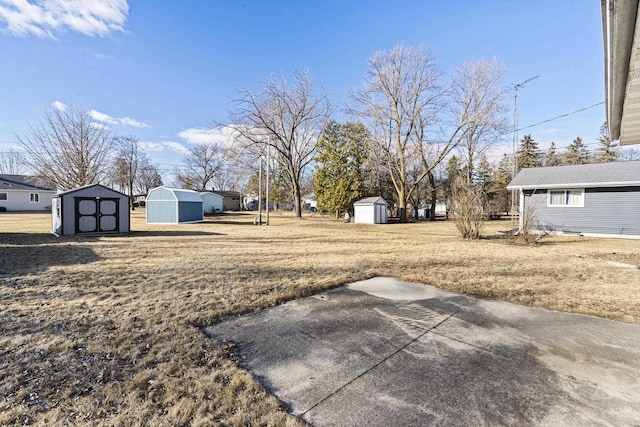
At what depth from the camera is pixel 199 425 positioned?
1.73 meters

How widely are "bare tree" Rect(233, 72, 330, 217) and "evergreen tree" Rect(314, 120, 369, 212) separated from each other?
156cm

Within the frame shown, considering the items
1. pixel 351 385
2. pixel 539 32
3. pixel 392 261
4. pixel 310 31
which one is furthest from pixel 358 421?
pixel 310 31

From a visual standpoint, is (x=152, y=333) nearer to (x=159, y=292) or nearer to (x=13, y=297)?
(x=159, y=292)

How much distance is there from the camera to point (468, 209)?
11336 millimetres

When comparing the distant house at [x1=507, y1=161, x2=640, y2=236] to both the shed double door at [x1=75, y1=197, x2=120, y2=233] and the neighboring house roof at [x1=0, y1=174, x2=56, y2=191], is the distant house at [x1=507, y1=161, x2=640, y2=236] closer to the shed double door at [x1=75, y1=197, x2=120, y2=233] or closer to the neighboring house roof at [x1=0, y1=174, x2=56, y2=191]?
the shed double door at [x1=75, y1=197, x2=120, y2=233]

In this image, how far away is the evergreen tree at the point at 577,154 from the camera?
35719 millimetres

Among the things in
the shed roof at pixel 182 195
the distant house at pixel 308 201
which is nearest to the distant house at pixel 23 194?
the shed roof at pixel 182 195

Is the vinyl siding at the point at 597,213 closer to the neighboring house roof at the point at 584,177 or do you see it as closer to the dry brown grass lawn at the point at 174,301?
the neighboring house roof at the point at 584,177

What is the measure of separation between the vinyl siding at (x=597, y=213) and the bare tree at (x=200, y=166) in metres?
40.4

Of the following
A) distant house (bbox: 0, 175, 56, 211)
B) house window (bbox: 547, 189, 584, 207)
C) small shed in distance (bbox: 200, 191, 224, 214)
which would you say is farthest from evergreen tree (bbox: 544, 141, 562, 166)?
distant house (bbox: 0, 175, 56, 211)

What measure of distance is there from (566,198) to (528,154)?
2963cm

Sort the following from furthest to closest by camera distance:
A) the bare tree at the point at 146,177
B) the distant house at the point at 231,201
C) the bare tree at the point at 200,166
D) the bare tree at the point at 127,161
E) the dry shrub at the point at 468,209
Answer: the distant house at the point at 231,201 < the bare tree at the point at 200,166 < the bare tree at the point at 146,177 < the bare tree at the point at 127,161 < the dry shrub at the point at 468,209

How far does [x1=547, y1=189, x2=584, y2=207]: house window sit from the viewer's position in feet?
42.0

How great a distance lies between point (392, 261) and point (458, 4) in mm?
10140
